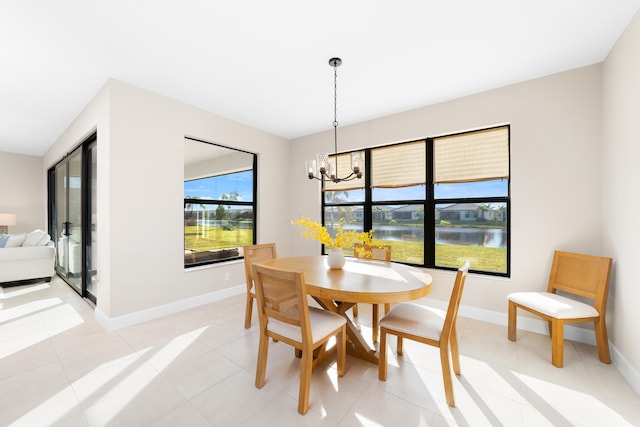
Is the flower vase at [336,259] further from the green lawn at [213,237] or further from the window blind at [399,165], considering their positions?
the green lawn at [213,237]

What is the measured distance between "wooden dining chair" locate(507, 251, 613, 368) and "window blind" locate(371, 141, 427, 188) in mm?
1696

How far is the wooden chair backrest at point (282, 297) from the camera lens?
161 centimetres

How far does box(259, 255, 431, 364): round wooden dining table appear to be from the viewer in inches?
67.7

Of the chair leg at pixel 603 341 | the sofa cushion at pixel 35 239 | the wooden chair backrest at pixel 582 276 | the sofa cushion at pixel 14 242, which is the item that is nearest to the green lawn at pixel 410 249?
the wooden chair backrest at pixel 582 276

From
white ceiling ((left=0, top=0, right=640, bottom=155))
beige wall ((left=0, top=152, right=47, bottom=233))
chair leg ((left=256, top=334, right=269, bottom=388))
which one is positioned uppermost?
white ceiling ((left=0, top=0, right=640, bottom=155))

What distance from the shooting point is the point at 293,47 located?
2256mm

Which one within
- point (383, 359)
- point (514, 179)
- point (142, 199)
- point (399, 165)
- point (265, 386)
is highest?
point (399, 165)

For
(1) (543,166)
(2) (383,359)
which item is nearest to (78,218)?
(2) (383,359)

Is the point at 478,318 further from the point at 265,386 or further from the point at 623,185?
the point at 265,386

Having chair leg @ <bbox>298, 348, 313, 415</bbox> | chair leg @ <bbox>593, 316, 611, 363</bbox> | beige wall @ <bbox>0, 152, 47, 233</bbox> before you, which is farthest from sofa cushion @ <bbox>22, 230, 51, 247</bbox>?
chair leg @ <bbox>593, 316, 611, 363</bbox>

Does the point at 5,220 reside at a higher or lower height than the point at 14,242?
higher

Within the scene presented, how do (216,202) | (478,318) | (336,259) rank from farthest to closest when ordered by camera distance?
(216,202)
(478,318)
(336,259)

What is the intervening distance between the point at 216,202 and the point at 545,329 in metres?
4.27

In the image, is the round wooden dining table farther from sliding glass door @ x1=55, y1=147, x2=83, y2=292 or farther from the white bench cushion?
sliding glass door @ x1=55, y1=147, x2=83, y2=292
